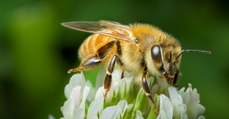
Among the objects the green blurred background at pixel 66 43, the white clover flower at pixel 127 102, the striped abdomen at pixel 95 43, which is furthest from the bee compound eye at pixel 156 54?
the green blurred background at pixel 66 43

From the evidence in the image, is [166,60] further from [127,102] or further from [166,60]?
[127,102]

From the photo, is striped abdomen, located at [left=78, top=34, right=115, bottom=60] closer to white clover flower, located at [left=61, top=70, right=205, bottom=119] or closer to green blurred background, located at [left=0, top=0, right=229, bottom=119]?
white clover flower, located at [left=61, top=70, right=205, bottom=119]

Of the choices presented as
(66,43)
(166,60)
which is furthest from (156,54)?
(66,43)

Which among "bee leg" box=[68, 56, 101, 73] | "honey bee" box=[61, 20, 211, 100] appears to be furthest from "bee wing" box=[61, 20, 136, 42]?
"bee leg" box=[68, 56, 101, 73]

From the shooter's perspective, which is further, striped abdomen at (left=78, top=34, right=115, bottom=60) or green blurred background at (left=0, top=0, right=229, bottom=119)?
green blurred background at (left=0, top=0, right=229, bottom=119)

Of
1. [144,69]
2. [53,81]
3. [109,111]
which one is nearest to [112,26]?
[144,69]

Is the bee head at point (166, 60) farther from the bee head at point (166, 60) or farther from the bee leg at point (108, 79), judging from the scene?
the bee leg at point (108, 79)

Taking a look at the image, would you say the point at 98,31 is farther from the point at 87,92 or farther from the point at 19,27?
the point at 19,27

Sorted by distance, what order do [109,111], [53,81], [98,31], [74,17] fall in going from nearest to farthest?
[109,111], [98,31], [53,81], [74,17]
